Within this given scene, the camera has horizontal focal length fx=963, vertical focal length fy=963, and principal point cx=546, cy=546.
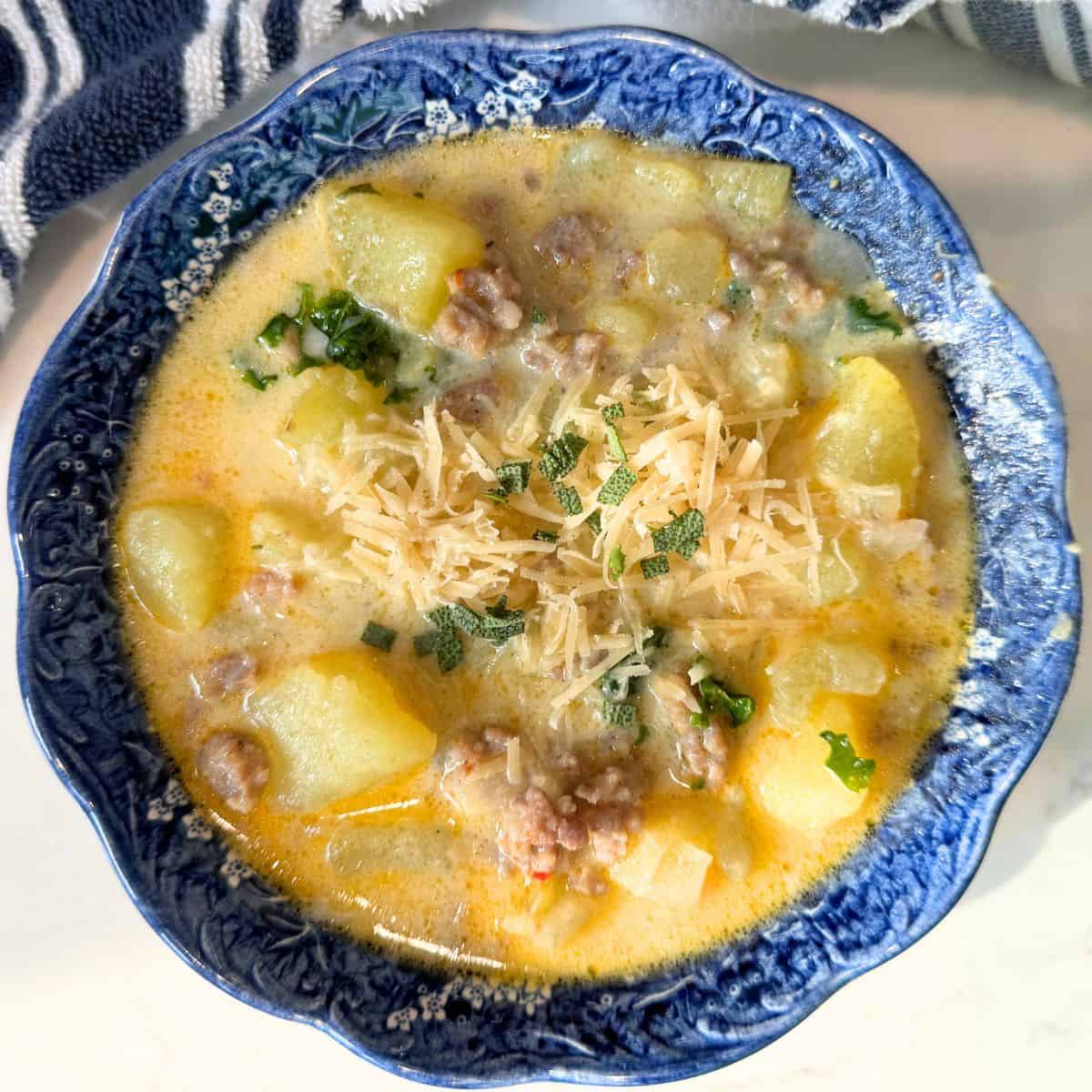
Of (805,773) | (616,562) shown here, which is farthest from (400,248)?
(805,773)

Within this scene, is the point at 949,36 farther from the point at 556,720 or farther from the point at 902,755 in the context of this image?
the point at 556,720

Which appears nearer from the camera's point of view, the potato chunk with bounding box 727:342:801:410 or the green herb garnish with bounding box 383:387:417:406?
the potato chunk with bounding box 727:342:801:410

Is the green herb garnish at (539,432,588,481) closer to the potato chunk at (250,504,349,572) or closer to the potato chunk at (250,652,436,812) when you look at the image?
the potato chunk at (250,504,349,572)

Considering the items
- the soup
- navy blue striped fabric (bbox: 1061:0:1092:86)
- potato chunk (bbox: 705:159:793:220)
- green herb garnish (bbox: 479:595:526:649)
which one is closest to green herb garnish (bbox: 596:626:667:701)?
the soup

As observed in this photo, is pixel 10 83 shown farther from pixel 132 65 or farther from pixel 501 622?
pixel 501 622

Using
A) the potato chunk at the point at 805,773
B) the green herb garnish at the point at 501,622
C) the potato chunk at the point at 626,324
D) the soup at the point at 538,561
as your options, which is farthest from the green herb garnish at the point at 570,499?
the potato chunk at the point at 805,773

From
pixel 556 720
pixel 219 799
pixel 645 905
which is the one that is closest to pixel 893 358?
pixel 556 720
